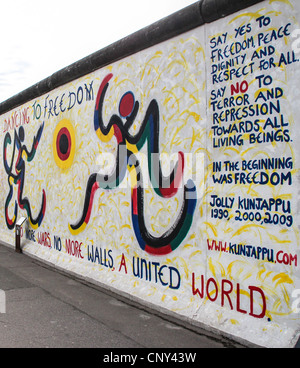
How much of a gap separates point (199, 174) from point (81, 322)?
216 centimetres

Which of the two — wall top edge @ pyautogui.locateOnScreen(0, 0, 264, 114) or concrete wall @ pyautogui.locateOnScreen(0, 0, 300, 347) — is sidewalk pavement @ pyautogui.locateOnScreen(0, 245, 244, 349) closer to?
concrete wall @ pyautogui.locateOnScreen(0, 0, 300, 347)

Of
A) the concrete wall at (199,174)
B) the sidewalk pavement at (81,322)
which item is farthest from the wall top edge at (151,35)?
the sidewalk pavement at (81,322)

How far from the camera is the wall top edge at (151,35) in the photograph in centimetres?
472

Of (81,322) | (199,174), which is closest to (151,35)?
(199,174)

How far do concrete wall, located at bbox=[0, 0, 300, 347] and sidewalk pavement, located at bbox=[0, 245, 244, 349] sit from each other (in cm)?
26

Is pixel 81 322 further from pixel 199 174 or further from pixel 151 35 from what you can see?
pixel 151 35

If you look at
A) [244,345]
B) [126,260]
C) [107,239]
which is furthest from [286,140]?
[107,239]

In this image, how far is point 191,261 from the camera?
16.7ft

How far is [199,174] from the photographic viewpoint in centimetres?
501

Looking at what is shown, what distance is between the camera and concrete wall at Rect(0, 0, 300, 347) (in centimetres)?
408

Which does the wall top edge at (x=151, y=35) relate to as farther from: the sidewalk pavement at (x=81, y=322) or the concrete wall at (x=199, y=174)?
the sidewalk pavement at (x=81, y=322)

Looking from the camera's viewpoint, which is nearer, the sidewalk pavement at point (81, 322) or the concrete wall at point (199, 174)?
the concrete wall at point (199, 174)

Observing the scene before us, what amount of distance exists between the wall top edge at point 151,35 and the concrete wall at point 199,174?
3cm

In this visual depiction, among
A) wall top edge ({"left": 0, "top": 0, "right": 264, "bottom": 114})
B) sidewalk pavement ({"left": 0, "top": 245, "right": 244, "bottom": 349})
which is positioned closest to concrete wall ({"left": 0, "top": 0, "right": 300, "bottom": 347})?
wall top edge ({"left": 0, "top": 0, "right": 264, "bottom": 114})
